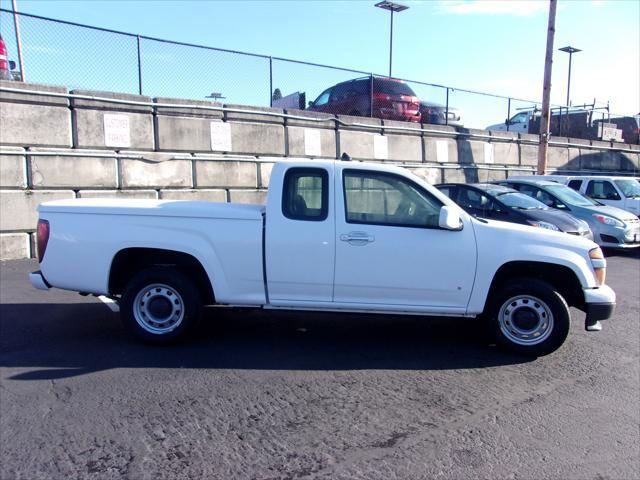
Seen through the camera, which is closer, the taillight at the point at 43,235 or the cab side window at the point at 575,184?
the taillight at the point at 43,235

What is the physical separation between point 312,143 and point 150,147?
4328 millimetres

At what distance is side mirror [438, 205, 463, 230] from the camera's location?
4.88m

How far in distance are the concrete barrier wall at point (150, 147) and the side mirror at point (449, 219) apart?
25.2ft

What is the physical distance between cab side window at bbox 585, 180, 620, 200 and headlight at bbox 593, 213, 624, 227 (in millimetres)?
2700

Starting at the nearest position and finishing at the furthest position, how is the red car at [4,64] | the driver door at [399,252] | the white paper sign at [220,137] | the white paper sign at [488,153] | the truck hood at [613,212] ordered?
the driver door at [399,252] < the red car at [4,64] < the truck hood at [613,212] < the white paper sign at [220,137] < the white paper sign at [488,153]

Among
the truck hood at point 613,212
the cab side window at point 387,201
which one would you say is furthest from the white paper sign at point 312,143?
the cab side window at point 387,201

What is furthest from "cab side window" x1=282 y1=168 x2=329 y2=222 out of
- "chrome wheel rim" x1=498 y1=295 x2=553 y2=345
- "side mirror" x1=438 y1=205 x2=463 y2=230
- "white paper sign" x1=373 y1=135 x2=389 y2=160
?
"white paper sign" x1=373 y1=135 x2=389 y2=160

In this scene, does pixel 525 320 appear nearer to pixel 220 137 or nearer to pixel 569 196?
pixel 569 196

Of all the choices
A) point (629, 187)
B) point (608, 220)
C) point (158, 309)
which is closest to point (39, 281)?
point (158, 309)

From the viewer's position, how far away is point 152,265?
5.36 m

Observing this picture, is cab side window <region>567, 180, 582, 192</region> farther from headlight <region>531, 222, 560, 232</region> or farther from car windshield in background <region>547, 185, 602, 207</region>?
headlight <region>531, 222, 560, 232</region>

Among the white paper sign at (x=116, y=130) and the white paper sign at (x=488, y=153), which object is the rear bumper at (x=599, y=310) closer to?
the white paper sign at (x=116, y=130)

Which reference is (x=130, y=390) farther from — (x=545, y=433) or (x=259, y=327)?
(x=545, y=433)

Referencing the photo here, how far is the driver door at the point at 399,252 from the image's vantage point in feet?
16.4
